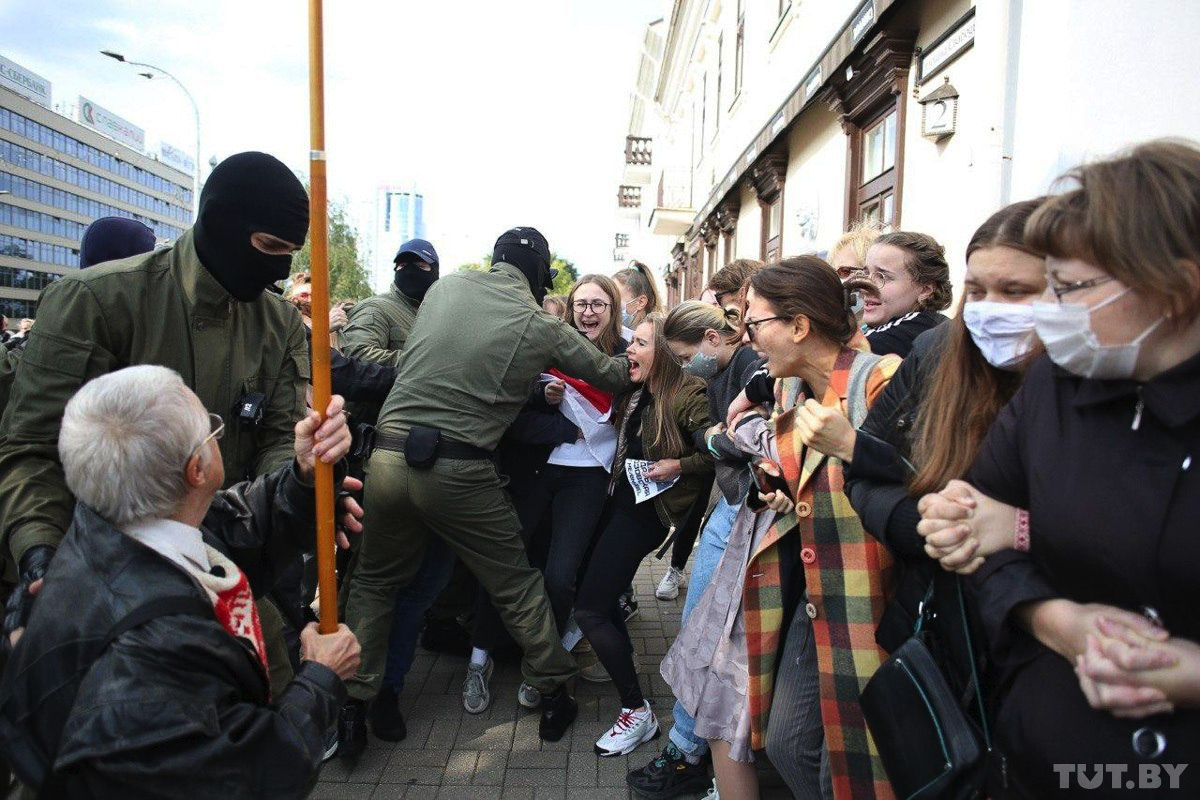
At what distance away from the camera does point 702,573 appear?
10.2ft

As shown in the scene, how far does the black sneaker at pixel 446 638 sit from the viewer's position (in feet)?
14.8

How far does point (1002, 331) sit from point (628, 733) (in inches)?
92.9

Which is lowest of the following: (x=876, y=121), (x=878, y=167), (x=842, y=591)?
(x=842, y=591)

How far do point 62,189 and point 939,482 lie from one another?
375 feet

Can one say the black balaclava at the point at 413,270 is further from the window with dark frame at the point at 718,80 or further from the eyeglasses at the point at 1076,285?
the window with dark frame at the point at 718,80

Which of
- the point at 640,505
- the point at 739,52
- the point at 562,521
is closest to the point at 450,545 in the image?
the point at 562,521

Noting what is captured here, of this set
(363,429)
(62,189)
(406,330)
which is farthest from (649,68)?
(62,189)

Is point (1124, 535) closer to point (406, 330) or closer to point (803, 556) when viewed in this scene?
point (803, 556)

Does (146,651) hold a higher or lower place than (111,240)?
lower

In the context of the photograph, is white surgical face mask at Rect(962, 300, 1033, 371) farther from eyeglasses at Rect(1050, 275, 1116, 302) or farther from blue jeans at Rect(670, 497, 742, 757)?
blue jeans at Rect(670, 497, 742, 757)

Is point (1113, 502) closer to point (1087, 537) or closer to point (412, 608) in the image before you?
point (1087, 537)

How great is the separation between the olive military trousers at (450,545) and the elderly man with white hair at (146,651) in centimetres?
141

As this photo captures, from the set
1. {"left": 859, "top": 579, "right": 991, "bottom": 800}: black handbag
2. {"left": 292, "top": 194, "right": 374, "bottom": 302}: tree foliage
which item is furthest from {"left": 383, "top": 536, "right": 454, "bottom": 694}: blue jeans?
{"left": 292, "top": 194, "right": 374, "bottom": 302}: tree foliage

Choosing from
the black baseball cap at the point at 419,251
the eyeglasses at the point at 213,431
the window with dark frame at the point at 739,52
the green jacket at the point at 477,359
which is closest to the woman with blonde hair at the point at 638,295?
the black baseball cap at the point at 419,251
